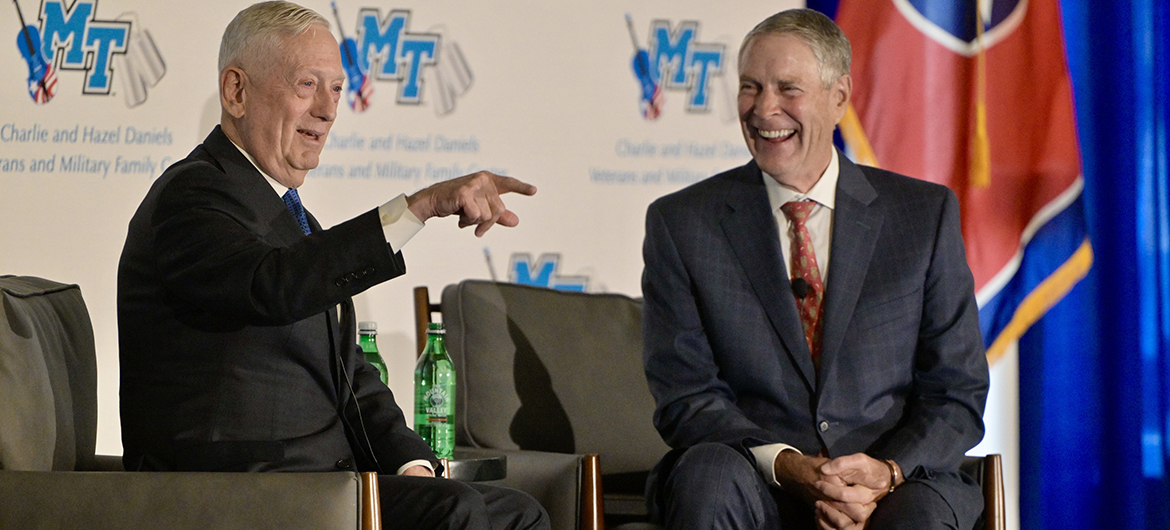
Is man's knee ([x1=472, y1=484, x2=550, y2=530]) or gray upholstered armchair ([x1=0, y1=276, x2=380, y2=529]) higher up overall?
gray upholstered armchair ([x1=0, y1=276, x2=380, y2=529])

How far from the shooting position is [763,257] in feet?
7.96

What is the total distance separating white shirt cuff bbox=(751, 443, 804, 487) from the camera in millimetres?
2193

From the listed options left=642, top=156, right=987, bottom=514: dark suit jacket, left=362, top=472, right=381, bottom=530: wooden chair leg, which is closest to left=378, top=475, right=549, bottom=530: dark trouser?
left=362, top=472, right=381, bottom=530: wooden chair leg

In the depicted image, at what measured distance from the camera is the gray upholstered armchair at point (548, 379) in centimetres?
287

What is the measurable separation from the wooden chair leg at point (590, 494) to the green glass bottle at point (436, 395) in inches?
22.5

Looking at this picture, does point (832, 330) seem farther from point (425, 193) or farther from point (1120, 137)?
point (1120, 137)

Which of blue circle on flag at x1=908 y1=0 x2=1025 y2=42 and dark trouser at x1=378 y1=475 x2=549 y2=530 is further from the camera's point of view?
blue circle on flag at x1=908 y1=0 x2=1025 y2=42

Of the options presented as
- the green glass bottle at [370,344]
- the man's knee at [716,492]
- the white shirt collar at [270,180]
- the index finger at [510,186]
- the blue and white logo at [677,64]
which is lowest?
the man's knee at [716,492]

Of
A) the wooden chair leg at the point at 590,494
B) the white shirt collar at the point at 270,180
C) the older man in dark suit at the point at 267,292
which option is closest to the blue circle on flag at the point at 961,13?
the wooden chair leg at the point at 590,494

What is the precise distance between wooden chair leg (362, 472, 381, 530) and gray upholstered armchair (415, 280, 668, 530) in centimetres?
112

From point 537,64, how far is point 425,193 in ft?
6.53

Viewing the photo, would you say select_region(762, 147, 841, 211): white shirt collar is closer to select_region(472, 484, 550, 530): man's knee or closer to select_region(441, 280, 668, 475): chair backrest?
select_region(441, 280, 668, 475): chair backrest

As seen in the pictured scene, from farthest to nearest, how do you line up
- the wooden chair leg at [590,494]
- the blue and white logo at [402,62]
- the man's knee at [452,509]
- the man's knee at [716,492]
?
1. the blue and white logo at [402,62]
2. the wooden chair leg at [590,494]
3. the man's knee at [716,492]
4. the man's knee at [452,509]

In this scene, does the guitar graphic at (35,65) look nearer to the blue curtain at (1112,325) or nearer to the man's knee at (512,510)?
the man's knee at (512,510)
